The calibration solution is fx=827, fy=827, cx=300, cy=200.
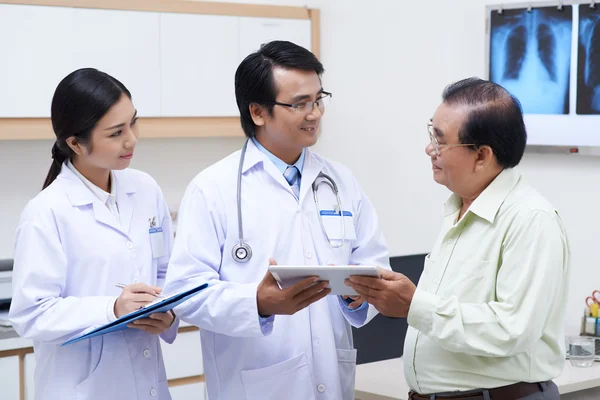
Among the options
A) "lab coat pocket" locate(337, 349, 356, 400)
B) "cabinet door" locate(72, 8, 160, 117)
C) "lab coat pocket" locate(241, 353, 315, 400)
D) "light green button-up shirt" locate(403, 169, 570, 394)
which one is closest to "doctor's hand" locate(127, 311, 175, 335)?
"lab coat pocket" locate(241, 353, 315, 400)

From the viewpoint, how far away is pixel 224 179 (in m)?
2.12

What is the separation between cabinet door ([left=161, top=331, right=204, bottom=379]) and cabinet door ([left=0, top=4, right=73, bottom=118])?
1154mm

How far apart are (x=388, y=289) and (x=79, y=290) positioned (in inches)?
31.4

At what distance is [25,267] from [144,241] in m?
0.33

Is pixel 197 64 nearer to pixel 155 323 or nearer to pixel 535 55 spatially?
pixel 535 55

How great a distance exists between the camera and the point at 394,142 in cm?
Result: 398

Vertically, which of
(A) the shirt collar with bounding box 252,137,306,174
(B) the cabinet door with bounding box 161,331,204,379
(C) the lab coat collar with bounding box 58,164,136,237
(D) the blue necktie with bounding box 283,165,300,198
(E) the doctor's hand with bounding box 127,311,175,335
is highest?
(A) the shirt collar with bounding box 252,137,306,174

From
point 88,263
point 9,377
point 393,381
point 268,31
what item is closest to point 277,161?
point 88,263

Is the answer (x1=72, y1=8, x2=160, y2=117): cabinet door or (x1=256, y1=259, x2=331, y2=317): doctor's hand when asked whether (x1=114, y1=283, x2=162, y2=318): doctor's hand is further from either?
(x1=72, y1=8, x2=160, y2=117): cabinet door

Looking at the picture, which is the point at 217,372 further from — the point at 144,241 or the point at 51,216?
the point at 51,216

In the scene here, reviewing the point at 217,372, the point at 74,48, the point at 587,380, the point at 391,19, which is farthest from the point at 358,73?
the point at 217,372

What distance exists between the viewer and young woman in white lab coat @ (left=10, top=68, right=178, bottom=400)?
202 cm

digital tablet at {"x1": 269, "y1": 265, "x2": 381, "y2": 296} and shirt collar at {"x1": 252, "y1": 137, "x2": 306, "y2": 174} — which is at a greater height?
shirt collar at {"x1": 252, "y1": 137, "x2": 306, "y2": 174}

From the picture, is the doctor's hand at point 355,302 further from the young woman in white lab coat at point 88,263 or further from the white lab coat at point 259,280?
the young woman in white lab coat at point 88,263
